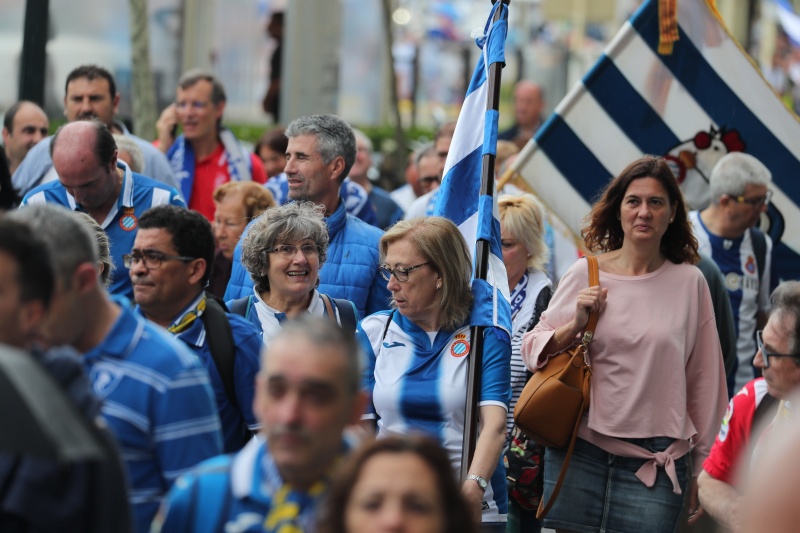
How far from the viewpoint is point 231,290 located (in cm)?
670

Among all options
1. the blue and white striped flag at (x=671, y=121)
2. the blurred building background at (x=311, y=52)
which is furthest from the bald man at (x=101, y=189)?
the blue and white striped flag at (x=671, y=121)

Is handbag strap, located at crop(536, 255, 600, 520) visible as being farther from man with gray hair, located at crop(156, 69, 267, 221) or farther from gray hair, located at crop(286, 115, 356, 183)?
man with gray hair, located at crop(156, 69, 267, 221)

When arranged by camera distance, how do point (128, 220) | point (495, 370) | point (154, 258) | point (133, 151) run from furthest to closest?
point (133, 151) → point (128, 220) → point (495, 370) → point (154, 258)

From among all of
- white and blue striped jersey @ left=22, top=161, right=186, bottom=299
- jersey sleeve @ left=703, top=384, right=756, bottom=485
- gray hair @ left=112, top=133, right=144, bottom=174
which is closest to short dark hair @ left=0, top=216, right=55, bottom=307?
jersey sleeve @ left=703, top=384, right=756, bottom=485

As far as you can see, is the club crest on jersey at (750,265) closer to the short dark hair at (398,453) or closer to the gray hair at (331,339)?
the gray hair at (331,339)

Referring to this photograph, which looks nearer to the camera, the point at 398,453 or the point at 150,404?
the point at 398,453

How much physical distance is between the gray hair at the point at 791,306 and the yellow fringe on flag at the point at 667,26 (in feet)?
12.7

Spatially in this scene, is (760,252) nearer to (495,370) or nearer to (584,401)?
(584,401)

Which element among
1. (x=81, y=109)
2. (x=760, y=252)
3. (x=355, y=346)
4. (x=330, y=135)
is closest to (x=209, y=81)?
(x=81, y=109)

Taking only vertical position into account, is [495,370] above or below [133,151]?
below

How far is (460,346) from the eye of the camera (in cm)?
565

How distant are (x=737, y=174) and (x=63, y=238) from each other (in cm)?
533

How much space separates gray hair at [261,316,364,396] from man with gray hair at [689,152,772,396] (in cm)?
511

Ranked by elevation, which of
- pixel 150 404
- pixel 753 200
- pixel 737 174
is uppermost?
pixel 737 174
